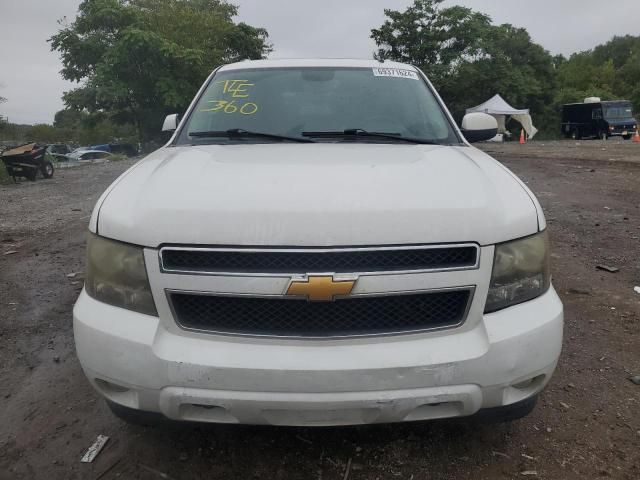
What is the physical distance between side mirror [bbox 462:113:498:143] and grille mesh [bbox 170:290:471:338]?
1802mm

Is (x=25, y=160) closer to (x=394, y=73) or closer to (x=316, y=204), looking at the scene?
(x=394, y=73)

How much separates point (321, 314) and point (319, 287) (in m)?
0.12

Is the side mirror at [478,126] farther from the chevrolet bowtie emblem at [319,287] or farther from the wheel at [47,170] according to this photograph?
the wheel at [47,170]

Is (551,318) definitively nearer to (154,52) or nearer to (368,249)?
(368,249)

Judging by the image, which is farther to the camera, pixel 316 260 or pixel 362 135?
pixel 362 135

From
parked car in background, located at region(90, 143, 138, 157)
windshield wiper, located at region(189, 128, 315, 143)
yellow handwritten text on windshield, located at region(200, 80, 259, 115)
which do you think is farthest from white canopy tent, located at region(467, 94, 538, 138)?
windshield wiper, located at region(189, 128, 315, 143)

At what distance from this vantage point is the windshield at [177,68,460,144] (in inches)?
108

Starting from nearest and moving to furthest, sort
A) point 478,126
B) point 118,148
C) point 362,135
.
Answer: point 362,135
point 478,126
point 118,148

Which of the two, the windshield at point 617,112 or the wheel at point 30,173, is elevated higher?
the windshield at point 617,112

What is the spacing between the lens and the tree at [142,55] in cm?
2612

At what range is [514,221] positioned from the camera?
174 centimetres

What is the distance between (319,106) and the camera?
287 centimetres

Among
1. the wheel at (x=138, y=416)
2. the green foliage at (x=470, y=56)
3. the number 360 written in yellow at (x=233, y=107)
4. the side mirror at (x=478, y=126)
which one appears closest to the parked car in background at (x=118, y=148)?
the green foliage at (x=470, y=56)

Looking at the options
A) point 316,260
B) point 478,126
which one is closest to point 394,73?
point 478,126
